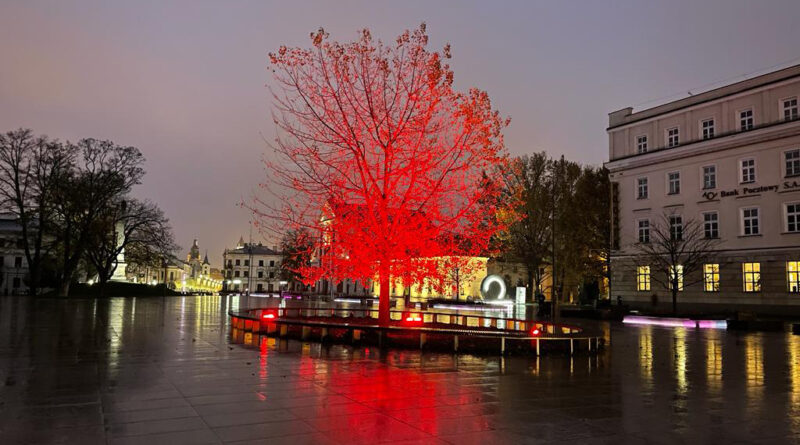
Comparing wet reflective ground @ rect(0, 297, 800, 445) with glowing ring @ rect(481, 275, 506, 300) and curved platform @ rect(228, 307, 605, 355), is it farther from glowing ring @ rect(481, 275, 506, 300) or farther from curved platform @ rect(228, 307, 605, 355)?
glowing ring @ rect(481, 275, 506, 300)

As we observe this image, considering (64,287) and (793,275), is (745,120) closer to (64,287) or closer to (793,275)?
(793,275)

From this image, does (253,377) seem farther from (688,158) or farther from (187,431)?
(688,158)

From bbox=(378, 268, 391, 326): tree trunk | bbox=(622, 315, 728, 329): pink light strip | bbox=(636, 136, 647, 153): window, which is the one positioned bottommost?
bbox=(622, 315, 728, 329): pink light strip

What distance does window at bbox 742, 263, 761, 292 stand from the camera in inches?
1571

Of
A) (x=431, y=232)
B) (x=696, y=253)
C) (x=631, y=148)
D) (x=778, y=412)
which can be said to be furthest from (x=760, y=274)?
(x=778, y=412)

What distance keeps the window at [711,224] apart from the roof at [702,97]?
8.45 meters

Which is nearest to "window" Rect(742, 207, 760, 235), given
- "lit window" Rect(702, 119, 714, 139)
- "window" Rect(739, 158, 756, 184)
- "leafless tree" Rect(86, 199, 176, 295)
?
"window" Rect(739, 158, 756, 184)

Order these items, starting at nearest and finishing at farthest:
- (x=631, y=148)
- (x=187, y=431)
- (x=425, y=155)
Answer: (x=187, y=431)
(x=425, y=155)
(x=631, y=148)

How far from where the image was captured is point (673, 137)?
4678cm

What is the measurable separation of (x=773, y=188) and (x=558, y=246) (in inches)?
970

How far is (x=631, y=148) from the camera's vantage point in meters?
49.9

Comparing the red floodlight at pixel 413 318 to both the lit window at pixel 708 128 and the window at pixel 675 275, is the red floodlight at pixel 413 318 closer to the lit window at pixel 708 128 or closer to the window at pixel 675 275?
the window at pixel 675 275

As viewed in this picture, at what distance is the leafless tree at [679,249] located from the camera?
41219 mm

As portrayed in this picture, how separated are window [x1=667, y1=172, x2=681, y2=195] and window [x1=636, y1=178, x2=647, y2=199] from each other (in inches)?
87.2
